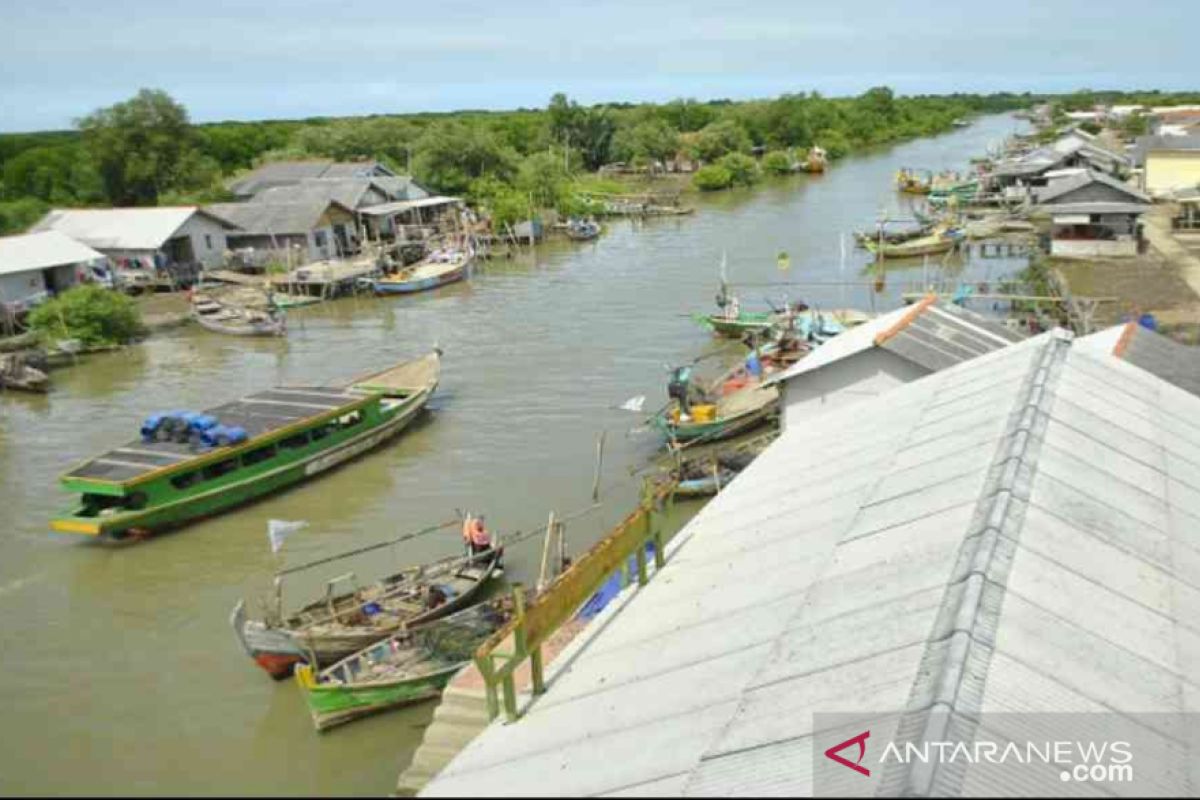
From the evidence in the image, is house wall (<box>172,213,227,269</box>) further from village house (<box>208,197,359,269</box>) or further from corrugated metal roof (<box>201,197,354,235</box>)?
corrugated metal roof (<box>201,197,354,235</box>)

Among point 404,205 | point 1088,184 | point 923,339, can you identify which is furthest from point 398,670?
point 404,205

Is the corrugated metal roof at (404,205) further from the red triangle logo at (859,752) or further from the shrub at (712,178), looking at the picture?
the red triangle logo at (859,752)

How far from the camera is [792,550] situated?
31.3ft

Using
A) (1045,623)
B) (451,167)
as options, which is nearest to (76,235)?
(451,167)

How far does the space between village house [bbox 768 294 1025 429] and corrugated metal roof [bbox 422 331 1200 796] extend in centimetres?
528

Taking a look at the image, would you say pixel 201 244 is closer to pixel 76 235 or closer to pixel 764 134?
pixel 76 235

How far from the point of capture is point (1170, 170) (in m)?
50.3

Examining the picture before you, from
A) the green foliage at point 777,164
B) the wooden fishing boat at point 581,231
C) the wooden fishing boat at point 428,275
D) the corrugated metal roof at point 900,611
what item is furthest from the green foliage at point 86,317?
the green foliage at point 777,164

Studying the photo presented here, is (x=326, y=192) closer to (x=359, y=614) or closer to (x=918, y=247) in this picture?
(x=918, y=247)

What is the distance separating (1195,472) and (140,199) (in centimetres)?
5364

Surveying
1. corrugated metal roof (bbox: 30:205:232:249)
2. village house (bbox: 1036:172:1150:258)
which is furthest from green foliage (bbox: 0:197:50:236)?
village house (bbox: 1036:172:1150:258)

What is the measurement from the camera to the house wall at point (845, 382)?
17688 millimetres

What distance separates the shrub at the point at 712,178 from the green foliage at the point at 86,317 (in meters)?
47.4

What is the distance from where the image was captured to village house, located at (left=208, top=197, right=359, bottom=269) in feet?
148
